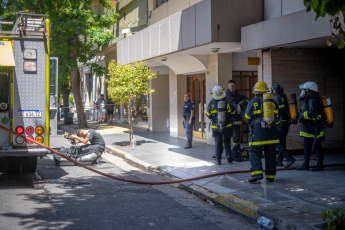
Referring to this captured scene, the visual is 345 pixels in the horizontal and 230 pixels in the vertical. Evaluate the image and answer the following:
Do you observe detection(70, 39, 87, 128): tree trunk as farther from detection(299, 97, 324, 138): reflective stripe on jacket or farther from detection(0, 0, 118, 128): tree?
detection(299, 97, 324, 138): reflective stripe on jacket

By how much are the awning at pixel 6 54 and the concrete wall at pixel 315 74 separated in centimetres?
675

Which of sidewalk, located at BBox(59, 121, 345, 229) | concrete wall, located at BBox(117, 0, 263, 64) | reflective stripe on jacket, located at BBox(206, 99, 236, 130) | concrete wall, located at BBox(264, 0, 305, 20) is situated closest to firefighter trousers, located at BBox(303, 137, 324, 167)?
sidewalk, located at BBox(59, 121, 345, 229)

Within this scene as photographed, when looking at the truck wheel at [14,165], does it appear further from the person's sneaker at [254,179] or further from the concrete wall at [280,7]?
the concrete wall at [280,7]

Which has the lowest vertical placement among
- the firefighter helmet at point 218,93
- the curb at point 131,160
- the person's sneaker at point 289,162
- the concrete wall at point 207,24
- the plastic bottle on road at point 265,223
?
the plastic bottle on road at point 265,223

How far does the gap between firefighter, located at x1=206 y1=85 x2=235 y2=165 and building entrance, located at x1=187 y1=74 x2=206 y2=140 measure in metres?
5.32

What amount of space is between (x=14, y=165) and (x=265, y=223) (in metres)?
6.36

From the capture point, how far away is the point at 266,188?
8477 millimetres

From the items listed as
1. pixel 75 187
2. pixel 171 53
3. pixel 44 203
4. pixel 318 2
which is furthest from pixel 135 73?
pixel 318 2

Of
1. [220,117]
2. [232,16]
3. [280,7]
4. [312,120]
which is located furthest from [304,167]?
[232,16]

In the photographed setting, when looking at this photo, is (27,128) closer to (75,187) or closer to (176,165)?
(75,187)

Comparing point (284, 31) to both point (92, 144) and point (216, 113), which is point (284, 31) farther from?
point (92, 144)

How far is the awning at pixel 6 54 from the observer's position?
8484mm

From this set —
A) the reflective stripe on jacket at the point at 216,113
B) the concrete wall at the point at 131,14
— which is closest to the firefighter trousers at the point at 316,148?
the reflective stripe on jacket at the point at 216,113

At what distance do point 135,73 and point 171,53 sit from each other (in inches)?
56.8
